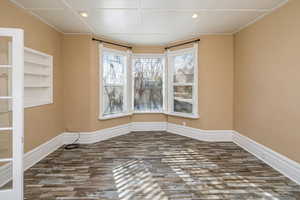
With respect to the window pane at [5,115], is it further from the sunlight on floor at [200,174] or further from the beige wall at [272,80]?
the beige wall at [272,80]

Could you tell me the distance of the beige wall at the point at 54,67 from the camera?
8.93 ft

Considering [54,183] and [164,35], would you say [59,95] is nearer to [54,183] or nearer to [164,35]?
[54,183]

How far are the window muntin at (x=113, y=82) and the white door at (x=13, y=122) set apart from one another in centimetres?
263

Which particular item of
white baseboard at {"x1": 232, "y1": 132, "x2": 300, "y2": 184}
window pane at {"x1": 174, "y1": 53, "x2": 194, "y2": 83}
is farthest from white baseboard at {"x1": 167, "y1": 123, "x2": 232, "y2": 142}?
window pane at {"x1": 174, "y1": 53, "x2": 194, "y2": 83}

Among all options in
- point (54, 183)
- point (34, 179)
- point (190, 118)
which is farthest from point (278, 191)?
point (34, 179)

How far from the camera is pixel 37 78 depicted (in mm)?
3512

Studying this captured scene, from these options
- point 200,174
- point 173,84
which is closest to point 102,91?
point 173,84

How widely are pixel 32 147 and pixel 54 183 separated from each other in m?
1.00

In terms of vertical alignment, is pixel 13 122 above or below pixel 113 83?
below

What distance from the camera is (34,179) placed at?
270 centimetres

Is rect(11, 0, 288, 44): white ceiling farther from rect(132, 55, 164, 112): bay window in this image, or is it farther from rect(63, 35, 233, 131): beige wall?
rect(132, 55, 164, 112): bay window

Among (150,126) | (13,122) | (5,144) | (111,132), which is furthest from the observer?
(150,126)

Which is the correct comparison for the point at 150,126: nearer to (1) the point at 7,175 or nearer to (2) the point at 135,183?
(2) the point at 135,183

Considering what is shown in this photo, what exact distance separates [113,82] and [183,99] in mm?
1961
